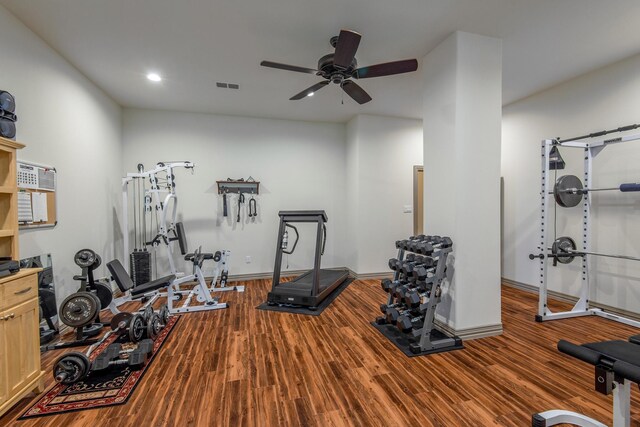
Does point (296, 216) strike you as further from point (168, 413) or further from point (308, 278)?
point (168, 413)

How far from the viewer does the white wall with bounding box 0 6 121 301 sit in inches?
107

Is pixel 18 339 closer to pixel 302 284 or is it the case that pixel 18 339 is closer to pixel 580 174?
pixel 302 284

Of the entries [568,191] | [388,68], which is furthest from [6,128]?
[568,191]

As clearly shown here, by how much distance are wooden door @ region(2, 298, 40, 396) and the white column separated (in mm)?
3646

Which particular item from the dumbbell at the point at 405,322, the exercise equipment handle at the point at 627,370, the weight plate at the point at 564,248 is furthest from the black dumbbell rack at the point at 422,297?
the weight plate at the point at 564,248

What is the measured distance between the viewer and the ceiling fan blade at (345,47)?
2.19m

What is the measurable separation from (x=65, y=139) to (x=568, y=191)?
603 cm

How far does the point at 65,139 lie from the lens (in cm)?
336

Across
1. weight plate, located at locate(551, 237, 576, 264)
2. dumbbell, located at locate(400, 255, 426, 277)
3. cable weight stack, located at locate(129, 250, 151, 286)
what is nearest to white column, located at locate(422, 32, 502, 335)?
dumbbell, located at locate(400, 255, 426, 277)

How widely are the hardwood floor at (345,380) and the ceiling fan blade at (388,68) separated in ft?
8.90

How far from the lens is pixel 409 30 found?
9.48 feet

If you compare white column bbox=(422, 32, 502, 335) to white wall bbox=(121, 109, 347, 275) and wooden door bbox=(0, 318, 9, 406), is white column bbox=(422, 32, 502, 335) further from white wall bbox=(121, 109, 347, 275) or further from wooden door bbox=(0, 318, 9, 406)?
wooden door bbox=(0, 318, 9, 406)

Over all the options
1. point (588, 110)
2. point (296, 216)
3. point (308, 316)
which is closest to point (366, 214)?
point (296, 216)

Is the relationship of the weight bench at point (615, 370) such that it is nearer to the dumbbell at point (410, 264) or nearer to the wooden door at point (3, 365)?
the dumbbell at point (410, 264)
